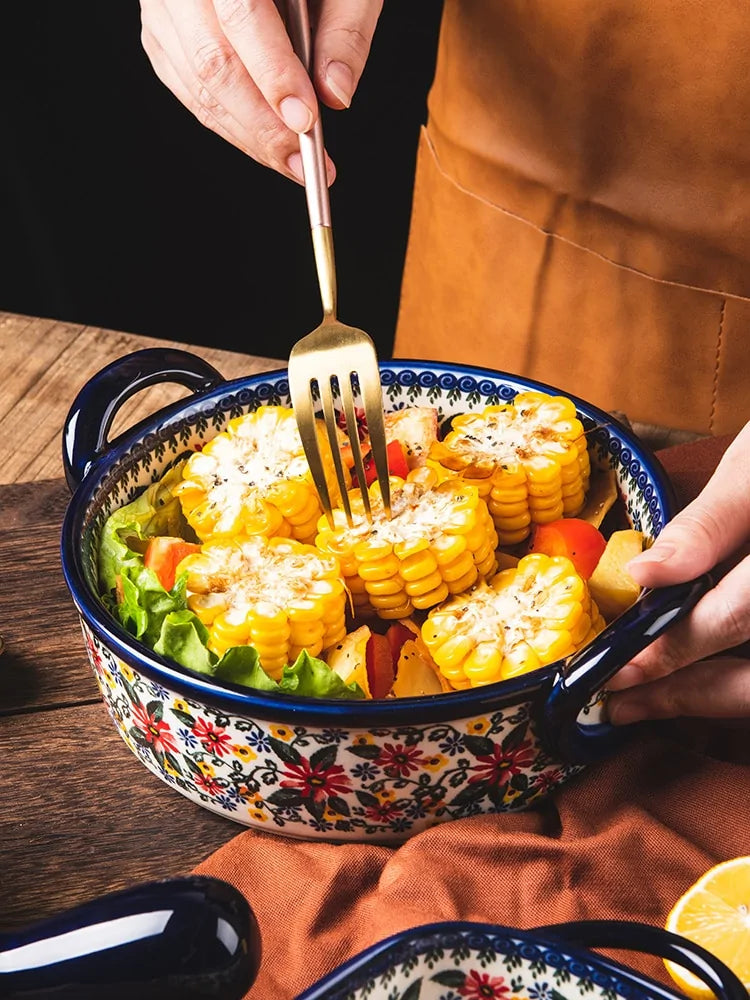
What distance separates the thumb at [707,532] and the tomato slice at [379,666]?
0.24 meters

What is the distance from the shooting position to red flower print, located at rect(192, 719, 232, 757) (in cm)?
90

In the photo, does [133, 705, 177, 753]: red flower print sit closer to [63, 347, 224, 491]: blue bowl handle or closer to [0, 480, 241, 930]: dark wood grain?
[0, 480, 241, 930]: dark wood grain

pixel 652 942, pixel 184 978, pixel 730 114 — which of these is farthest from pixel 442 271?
pixel 184 978

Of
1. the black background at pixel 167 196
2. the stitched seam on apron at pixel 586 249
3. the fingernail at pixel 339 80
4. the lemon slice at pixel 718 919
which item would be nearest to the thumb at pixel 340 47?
the fingernail at pixel 339 80

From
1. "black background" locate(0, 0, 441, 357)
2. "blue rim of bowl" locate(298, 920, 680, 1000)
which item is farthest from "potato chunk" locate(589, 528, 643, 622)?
"black background" locate(0, 0, 441, 357)

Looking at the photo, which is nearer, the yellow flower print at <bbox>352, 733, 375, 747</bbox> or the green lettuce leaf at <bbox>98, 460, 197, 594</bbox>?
the yellow flower print at <bbox>352, 733, 375, 747</bbox>

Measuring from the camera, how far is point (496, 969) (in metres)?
0.66

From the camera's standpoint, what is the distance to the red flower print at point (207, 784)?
950 mm

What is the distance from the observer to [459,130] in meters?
1.59

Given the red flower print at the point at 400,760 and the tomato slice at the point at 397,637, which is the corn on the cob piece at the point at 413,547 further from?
the red flower print at the point at 400,760

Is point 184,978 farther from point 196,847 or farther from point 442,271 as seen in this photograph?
point 442,271

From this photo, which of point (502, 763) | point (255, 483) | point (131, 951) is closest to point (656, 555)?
point (502, 763)

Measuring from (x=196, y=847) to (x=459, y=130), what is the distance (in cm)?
104

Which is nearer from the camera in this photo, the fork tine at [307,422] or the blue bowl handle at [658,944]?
the blue bowl handle at [658,944]
